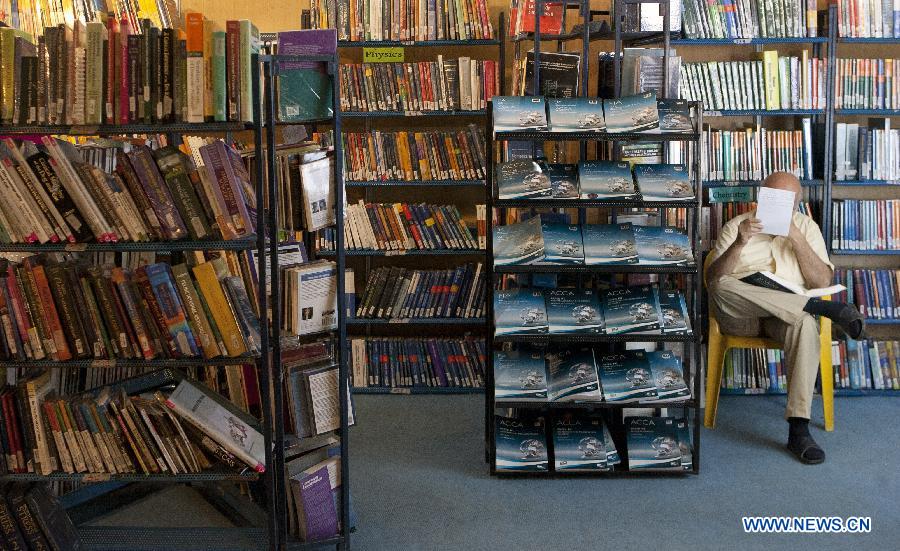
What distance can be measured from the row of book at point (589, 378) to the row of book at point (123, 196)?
4.79 feet

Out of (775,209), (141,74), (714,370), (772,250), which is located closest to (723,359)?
(714,370)

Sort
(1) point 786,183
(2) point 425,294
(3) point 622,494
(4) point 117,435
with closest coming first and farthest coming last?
(4) point 117,435 → (3) point 622,494 → (1) point 786,183 → (2) point 425,294

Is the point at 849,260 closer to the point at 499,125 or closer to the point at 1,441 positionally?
the point at 499,125

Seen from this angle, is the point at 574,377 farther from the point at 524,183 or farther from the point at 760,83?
the point at 760,83

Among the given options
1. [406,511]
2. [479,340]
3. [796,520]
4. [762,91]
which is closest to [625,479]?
[796,520]

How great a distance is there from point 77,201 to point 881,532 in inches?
114

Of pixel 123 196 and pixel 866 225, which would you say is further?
pixel 866 225

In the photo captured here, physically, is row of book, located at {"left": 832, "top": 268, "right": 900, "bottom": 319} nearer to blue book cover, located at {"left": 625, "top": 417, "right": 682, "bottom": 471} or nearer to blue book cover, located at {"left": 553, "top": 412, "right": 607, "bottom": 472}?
blue book cover, located at {"left": 625, "top": 417, "right": 682, "bottom": 471}

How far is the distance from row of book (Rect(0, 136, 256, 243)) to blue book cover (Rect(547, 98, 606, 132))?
1461mm

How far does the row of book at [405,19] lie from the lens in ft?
16.5

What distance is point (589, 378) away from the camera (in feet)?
12.8

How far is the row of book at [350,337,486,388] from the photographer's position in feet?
17.2

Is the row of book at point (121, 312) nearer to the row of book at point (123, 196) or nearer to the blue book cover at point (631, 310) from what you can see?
the row of book at point (123, 196)

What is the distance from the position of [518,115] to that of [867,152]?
90.4 inches
